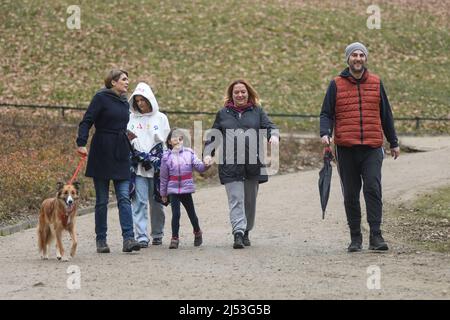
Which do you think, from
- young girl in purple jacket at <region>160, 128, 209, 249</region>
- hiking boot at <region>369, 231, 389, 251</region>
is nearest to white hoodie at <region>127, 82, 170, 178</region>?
young girl in purple jacket at <region>160, 128, 209, 249</region>

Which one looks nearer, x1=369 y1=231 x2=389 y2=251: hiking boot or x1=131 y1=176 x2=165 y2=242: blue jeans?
x1=369 y1=231 x2=389 y2=251: hiking boot

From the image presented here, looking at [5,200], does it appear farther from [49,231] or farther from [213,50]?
[213,50]

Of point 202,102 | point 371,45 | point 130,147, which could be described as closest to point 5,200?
point 130,147

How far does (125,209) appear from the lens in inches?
492

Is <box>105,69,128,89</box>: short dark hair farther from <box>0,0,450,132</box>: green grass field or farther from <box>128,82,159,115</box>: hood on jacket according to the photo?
<box>0,0,450,132</box>: green grass field

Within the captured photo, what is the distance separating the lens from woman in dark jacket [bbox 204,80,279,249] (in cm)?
1280

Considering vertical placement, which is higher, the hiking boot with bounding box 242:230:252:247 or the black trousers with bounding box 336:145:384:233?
the black trousers with bounding box 336:145:384:233

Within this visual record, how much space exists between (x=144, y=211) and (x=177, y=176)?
26.3 inches

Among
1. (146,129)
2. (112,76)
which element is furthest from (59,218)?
(146,129)

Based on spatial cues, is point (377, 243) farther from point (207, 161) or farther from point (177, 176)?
point (177, 176)

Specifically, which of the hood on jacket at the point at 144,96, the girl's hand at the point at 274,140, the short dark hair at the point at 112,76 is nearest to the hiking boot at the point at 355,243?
the girl's hand at the point at 274,140

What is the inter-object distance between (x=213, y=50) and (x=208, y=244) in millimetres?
31342

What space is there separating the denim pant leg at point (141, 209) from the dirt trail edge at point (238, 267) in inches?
9.1

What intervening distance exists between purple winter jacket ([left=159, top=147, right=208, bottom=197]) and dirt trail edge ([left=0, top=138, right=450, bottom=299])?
29.5 inches
